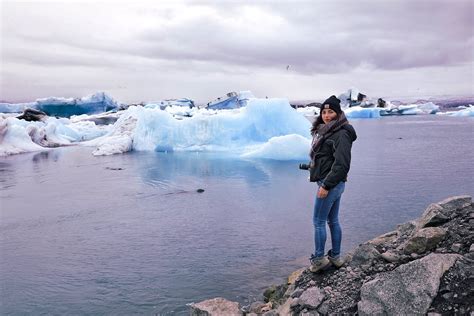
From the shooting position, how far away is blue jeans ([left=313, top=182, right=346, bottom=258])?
3.62 meters

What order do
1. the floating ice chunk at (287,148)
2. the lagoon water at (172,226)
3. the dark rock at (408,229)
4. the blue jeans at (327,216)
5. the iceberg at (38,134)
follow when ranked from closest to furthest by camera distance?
the blue jeans at (327,216), the dark rock at (408,229), the lagoon water at (172,226), the floating ice chunk at (287,148), the iceberg at (38,134)

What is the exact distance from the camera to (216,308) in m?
3.98

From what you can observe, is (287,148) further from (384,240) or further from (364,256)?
(364,256)

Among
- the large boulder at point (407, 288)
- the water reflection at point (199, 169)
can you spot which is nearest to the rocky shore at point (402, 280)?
the large boulder at point (407, 288)

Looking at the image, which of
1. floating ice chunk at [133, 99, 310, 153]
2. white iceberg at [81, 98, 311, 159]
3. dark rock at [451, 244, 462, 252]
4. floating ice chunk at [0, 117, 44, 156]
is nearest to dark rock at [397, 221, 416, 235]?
dark rock at [451, 244, 462, 252]

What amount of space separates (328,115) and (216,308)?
6.74 ft

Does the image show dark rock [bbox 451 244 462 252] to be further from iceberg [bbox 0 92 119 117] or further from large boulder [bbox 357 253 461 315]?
iceberg [bbox 0 92 119 117]

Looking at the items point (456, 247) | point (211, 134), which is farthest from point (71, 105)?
point (456, 247)

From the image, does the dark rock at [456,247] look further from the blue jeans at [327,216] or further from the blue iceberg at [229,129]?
the blue iceberg at [229,129]

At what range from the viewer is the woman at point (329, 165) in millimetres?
3423

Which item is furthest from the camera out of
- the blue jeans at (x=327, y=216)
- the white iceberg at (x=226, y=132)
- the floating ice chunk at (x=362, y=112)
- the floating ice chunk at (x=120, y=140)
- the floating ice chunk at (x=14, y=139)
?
the floating ice chunk at (x=362, y=112)

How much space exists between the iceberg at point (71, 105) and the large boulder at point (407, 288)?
39.9 metres

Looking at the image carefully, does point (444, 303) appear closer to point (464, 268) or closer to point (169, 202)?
point (464, 268)

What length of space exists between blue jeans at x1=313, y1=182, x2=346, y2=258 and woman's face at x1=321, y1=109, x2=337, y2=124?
1.81ft
